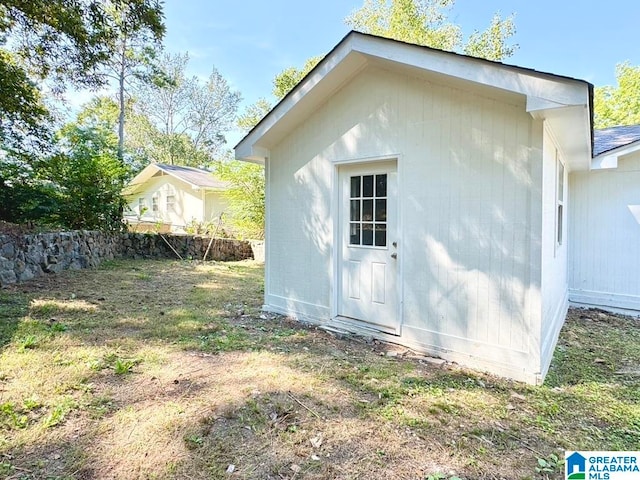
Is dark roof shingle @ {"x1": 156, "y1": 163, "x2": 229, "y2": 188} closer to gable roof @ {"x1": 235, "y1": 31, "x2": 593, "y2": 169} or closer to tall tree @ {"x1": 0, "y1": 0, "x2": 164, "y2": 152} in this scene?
tall tree @ {"x1": 0, "y1": 0, "x2": 164, "y2": 152}

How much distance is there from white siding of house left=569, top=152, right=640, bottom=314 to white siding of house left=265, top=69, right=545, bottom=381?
4.18 meters

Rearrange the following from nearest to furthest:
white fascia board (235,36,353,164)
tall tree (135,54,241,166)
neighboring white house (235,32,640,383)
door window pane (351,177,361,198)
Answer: neighboring white house (235,32,640,383)
white fascia board (235,36,353,164)
door window pane (351,177,361,198)
tall tree (135,54,241,166)

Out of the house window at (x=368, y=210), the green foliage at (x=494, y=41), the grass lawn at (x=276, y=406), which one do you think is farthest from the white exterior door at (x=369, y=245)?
the green foliage at (x=494, y=41)

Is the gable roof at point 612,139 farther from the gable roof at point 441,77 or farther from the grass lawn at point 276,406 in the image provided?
the grass lawn at point 276,406

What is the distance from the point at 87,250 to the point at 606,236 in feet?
38.1

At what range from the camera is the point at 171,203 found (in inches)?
788

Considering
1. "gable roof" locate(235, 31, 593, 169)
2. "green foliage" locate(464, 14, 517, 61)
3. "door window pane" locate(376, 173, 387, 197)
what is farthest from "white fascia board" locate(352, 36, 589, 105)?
"green foliage" locate(464, 14, 517, 61)

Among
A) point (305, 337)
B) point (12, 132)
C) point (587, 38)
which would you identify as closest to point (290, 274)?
point (305, 337)

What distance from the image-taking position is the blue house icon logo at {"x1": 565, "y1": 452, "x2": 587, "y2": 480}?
222 centimetres

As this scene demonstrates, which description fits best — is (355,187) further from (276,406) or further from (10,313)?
Answer: (10,313)

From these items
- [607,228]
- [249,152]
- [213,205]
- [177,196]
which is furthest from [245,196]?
[607,228]

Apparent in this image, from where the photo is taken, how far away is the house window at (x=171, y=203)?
19880 millimetres

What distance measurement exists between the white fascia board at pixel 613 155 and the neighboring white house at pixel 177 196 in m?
14.7

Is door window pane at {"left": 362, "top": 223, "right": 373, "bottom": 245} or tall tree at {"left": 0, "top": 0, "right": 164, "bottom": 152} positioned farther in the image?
tall tree at {"left": 0, "top": 0, "right": 164, "bottom": 152}
